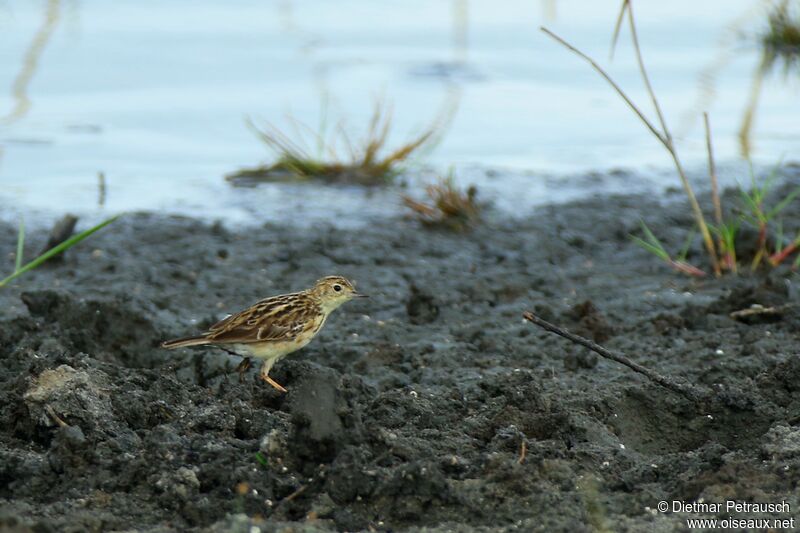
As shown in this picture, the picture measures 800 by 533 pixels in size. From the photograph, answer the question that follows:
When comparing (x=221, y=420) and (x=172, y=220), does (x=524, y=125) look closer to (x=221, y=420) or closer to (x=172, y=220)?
(x=172, y=220)

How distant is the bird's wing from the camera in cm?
732

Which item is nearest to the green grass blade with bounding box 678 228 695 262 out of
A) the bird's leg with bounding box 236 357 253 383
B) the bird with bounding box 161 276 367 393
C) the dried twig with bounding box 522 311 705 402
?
the dried twig with bounding box 522 311 705 402

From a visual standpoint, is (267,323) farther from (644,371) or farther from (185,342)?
(644,371)

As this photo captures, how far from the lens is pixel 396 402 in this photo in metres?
6.61

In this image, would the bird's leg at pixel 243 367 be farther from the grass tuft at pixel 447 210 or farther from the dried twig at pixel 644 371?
the grass tuft at pixel 447 210

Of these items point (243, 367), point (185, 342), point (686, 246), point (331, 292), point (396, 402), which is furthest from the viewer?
point (686, 246)

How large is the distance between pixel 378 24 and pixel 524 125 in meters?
4.50

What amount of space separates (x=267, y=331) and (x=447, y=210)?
4.28 m

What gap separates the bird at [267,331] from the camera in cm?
730

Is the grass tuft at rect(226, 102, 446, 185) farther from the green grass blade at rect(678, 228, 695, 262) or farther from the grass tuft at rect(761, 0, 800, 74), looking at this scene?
the grass tuft at rect(761, 0, 800, 74)

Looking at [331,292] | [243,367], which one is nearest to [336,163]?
[331,292]

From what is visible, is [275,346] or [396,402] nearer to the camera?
[396,402]

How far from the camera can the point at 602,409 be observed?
6.81m

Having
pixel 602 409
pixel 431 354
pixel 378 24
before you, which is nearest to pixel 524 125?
pixel 378 24
